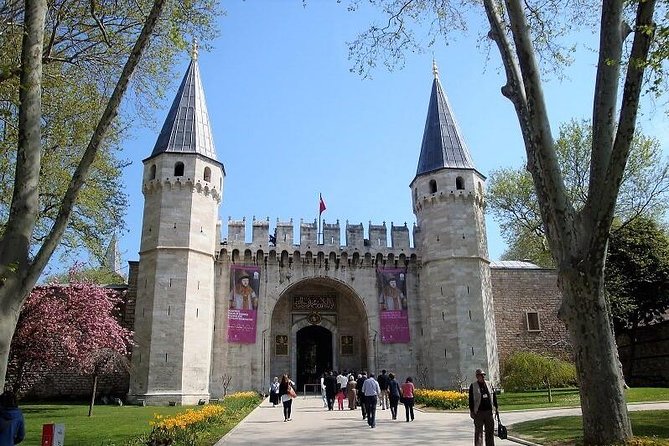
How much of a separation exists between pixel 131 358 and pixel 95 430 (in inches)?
451

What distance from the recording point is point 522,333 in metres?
28.0

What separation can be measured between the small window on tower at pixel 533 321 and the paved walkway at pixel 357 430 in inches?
473

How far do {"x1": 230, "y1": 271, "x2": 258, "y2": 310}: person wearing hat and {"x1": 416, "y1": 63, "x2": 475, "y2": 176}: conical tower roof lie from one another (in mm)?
10222

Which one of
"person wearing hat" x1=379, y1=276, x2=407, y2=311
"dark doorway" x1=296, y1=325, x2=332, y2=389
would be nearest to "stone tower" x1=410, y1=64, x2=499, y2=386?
"person wearing hat" x1=379, y1=276, x2=407, y2=311

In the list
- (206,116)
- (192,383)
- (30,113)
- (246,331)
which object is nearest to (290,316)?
(246,331)

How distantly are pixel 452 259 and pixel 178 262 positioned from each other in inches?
491

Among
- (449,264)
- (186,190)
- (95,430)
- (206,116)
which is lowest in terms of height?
(95,430)

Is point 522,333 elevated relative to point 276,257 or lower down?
lower down

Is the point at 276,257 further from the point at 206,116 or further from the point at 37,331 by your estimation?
the point at 37,331

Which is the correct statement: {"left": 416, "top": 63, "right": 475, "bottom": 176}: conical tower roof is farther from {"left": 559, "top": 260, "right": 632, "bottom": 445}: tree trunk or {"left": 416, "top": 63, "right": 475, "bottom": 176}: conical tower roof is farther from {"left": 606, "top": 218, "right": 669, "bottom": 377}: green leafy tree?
{"left": 559, "top": 260, "right": 632, "bottom": 445}: tree trunk

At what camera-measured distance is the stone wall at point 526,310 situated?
91.3 ft

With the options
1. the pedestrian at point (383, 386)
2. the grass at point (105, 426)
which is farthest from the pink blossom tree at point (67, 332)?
the pedestrian at point (383, 386)

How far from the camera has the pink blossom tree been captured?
737 inches

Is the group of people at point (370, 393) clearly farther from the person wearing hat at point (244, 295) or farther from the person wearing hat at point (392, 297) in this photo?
the person wearing hat at point (244, 295)
